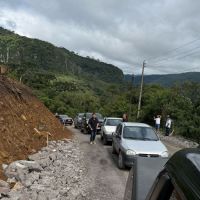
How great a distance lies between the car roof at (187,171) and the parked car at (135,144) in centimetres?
1174

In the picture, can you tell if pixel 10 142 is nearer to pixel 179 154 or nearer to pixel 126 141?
pixel 126 141

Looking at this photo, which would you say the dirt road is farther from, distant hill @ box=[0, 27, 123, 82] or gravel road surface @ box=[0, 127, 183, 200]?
distant hill @ box=[0, 27, 123, 82]

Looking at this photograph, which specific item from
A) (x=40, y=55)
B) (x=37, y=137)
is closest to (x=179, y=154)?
(x=37, y=137)

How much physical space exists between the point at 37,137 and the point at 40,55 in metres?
152

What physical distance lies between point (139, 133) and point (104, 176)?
10.7ft

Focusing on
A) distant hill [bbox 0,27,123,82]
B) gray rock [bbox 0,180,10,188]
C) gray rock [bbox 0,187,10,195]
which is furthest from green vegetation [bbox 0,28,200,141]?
gray rock [bbox 0,187,10,195]

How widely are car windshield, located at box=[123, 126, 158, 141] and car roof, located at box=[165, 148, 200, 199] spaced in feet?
45.0

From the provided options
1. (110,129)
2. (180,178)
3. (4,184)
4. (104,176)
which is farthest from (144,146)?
(180,178)

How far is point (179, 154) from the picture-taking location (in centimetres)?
256

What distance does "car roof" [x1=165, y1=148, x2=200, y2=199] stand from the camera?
1982 millimetres

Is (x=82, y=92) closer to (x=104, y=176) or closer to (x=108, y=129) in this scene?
(x=108, y=129)

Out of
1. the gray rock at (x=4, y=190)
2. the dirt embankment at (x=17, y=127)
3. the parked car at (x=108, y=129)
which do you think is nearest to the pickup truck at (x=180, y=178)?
the gray rock at (x=4, y=190)

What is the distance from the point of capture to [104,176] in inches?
543

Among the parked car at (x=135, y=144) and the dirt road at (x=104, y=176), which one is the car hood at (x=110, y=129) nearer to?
the dirt road at (x=104, y=176)
